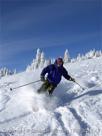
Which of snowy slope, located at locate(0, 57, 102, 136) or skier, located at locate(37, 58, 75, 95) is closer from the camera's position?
snowy slope, located at locate(0, 57, 102, 136)

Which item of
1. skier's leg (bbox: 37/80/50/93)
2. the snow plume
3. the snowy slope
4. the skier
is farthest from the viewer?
skier's leg (bbox: 37/80/50/93)

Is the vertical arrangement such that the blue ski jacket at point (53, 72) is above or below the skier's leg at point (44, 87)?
above

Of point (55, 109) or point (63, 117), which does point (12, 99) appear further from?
point (63, 117)

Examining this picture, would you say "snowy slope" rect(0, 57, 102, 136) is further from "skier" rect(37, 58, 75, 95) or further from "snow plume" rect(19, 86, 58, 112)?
"skier" rect(37, 58, 75, 95)

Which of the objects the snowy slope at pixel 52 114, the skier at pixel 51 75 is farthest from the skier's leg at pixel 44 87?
the snowy slope at pixel 52 114

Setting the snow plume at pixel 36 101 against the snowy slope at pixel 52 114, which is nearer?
the snowy slope at pixel 52 114

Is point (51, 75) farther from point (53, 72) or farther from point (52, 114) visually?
point (52, 114)

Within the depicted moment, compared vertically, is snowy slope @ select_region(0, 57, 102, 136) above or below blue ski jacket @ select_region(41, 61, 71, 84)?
below

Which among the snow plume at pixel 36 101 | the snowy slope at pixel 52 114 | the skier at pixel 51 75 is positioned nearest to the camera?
the snowy slope at pixel 52 114

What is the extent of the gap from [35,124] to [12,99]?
3466 mm

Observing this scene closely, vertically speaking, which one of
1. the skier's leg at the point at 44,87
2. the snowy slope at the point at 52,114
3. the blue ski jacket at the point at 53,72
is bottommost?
the snowy slope at the point at 52,114

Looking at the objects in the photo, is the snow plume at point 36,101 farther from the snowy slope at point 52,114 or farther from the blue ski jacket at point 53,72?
the blue ski jacket at point 53,72

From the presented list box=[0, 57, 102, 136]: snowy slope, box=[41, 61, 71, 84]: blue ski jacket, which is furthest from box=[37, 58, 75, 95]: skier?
box=[0, 57, 102, 136]: snowy slope

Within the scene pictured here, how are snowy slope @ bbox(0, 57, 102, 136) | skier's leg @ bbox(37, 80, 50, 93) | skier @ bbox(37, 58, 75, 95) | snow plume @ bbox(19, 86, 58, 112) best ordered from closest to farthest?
snowy slope @ bbox(0, 57, 102, 136), snow plume @ bbox(19, 86, 58, 112), skier @ bbox(37, 58, 75, 95), skier's leg @ bbox(37, 80, 50, 93)
